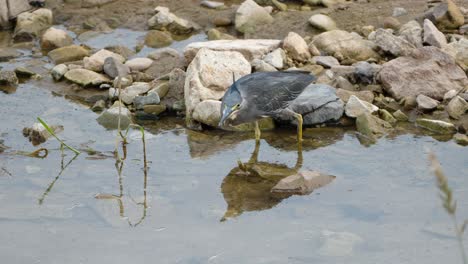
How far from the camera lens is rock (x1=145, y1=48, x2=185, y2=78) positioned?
9.08 m

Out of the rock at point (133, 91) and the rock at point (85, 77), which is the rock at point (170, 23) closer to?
the rock at point (85, 77)

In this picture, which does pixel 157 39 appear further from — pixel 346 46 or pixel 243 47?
pixel 346 46

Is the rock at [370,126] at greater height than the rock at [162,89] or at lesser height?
greater

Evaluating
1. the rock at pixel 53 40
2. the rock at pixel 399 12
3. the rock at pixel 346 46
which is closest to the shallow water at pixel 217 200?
the rock at pixel 346 46

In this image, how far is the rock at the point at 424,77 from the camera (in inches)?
319

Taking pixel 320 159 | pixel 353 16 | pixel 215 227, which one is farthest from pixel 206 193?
pixel 353 16

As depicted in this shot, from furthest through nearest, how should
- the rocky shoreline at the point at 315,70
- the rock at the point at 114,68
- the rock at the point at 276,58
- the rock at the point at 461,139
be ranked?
the rock at the point at 114,68 → the rock at the point at 276,58 → the rocky shoreline at the point at 315,70 → the rock at the point at 461,139

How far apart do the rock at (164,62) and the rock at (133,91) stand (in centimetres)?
52

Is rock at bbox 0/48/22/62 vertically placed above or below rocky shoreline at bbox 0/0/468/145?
below

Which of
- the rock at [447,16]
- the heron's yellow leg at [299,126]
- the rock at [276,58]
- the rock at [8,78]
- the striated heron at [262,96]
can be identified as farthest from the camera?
the rock at [447,16]

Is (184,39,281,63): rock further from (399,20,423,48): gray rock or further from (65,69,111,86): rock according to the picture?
(399,20,423,48): gray rock

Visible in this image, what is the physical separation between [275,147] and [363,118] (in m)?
0.92

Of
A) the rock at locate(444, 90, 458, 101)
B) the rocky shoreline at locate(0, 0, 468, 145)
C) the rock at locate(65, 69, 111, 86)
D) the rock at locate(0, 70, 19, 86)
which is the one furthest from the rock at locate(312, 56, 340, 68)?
the rock at locate(0, 70, 19, 86)

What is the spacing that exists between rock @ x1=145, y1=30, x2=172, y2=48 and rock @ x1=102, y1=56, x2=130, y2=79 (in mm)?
1050
